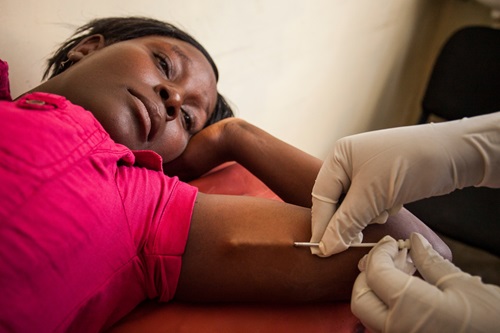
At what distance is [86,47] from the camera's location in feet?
3.26

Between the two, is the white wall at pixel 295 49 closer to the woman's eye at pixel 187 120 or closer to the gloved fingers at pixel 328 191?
the woman's eye at pixel 187 120

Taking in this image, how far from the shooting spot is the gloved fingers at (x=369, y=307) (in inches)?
23.5

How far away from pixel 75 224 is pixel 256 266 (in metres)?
0.31

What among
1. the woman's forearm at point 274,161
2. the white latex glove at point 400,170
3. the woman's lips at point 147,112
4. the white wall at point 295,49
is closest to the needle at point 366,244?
the white latex glove at point 400,170

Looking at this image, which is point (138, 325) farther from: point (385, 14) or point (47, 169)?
point (385, 14)

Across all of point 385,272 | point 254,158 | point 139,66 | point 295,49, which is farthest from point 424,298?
point 295,49

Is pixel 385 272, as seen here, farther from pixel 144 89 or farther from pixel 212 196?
pixel 144 89

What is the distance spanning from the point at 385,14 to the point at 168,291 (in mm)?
1917

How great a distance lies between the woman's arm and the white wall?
386mm

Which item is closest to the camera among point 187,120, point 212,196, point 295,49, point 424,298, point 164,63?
point 424,298

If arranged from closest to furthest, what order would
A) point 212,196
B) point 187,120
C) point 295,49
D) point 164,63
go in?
point 212,196 → point 164,63 → point 187,120 → point 295,49

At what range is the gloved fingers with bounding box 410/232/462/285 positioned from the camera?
61 cm

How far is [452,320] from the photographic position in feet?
1.77

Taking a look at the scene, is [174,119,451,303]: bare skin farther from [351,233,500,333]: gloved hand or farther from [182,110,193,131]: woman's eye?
[182,110,193,131]: woman's eye
